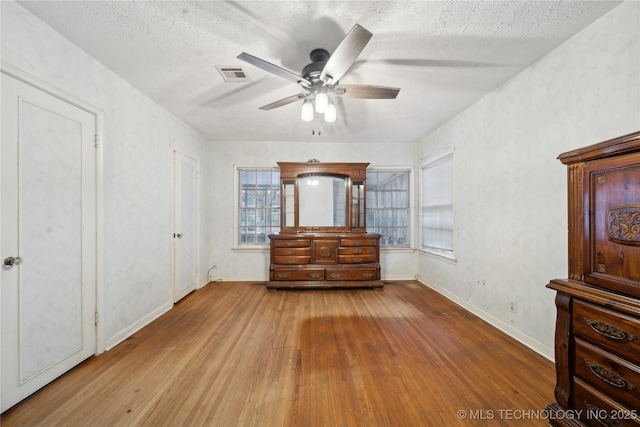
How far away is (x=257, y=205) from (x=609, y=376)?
428cm

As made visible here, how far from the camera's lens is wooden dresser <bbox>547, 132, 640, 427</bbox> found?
1031 millimetres

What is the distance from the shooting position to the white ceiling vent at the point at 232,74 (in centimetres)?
214

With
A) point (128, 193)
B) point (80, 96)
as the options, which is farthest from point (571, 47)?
point (128, 193)

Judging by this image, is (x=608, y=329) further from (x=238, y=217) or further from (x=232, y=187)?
(x=232, y=187)

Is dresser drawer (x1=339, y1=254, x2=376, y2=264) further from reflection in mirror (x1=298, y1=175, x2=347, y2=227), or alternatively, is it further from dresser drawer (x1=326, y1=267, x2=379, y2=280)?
reflection in mirror (x1=298, y1=175, x2=347, y2=227)

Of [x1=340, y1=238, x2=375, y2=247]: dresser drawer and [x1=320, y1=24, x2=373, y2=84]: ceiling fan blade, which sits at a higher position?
[x1=320, y1=24, x2=373, y2=84]: ceiling fan blade

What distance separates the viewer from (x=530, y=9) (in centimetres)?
154

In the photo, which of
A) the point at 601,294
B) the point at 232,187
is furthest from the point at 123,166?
the point at 601,294

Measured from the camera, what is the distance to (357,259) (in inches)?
153

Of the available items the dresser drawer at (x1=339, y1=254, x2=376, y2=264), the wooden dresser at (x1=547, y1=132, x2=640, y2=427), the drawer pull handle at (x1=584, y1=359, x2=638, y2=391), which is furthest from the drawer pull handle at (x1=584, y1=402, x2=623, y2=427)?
the dresser drawer at (x1=339, y1=254, x2=376, y2=264)

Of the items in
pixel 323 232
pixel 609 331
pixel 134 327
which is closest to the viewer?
pixel 609 331

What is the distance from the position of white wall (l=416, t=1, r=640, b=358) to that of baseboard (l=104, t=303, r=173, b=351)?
377 centimetres

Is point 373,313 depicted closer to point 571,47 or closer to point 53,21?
point 571,47

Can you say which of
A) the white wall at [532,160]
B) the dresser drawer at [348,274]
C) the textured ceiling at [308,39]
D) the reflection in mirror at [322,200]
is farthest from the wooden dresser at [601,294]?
the reflection in mirror at [322,200]
